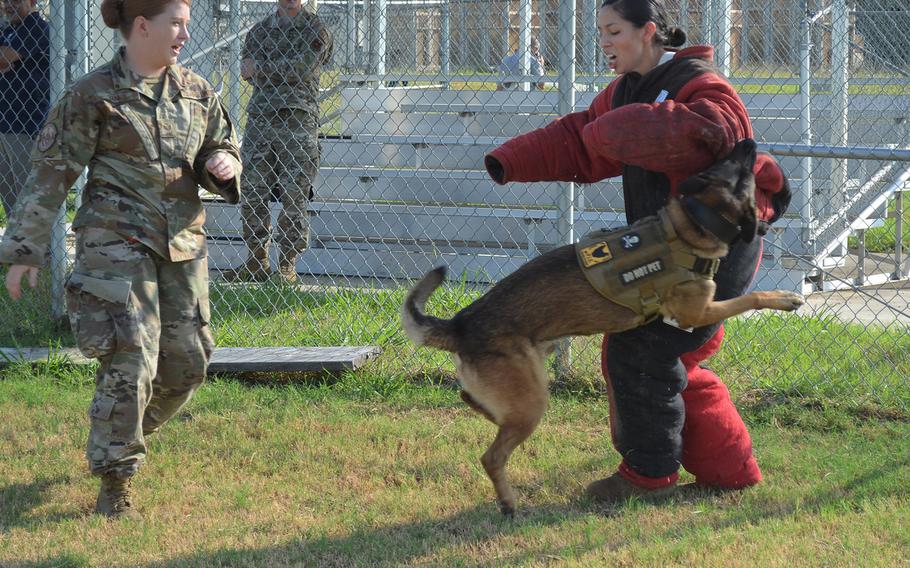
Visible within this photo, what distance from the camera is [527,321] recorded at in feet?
11.2

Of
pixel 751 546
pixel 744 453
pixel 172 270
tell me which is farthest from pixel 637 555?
pixel 172 270

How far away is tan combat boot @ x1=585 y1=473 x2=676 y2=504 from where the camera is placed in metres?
3.68

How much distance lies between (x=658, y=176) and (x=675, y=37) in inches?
19.7

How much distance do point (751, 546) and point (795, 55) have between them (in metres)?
8.21

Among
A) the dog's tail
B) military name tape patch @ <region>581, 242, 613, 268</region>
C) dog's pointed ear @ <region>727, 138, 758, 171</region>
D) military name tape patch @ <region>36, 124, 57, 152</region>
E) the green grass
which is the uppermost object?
military name tape patch @ <region>36, 124, 57, 152</region>

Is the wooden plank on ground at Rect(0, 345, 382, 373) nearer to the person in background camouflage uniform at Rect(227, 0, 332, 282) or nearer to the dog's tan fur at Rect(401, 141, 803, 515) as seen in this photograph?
the dog's tan fur at Rect(401, 141, 803, 515)

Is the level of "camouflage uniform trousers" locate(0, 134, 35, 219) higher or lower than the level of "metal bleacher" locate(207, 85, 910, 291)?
higher

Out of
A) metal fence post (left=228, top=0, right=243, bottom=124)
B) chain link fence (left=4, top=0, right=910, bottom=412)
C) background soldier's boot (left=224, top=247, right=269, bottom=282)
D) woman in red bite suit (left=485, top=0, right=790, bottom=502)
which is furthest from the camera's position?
metal fence post (left=228, top=0, right=243, bottom=124)

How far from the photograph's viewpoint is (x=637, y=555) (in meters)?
3.16

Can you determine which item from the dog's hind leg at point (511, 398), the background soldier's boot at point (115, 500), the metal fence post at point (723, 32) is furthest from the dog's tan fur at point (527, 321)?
the metal fence post at point (723, 32)

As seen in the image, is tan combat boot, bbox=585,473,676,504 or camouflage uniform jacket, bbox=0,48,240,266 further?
tan combat boot, bbox=585,473,676,504

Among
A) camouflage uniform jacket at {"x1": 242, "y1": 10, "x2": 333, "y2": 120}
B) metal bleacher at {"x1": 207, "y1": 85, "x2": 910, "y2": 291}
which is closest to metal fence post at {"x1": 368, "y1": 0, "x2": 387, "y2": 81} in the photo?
metal bleacher at {"x1": 207, "y1": 85, "x2": 910, "y2": 291}

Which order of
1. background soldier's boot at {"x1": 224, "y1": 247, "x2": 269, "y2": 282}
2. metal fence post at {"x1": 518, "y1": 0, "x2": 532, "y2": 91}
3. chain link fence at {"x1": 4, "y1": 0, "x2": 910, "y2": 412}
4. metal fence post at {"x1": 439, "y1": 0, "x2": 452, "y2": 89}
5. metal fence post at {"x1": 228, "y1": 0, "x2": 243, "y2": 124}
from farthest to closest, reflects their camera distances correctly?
1. metal fence post at {"x1": 439, "y1": 0, "x2": 452, "y2": 89}
2. metal fence post at {"x1": 228, "y1": 0, "x2": 243, "y2": 124}
3. metal fence post at {"x1": 518, "y1": 0, "x2": 532, "y2": 91}
4. background soldier's boot at {"x1": 224, "y1": 247, "x2": 269, "y2": 282}
5. chain link fence at {"x1": 4, "y1": 0, "x2": 910, "y2": 412}

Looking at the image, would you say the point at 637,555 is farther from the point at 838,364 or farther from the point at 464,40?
the point at 464,40
